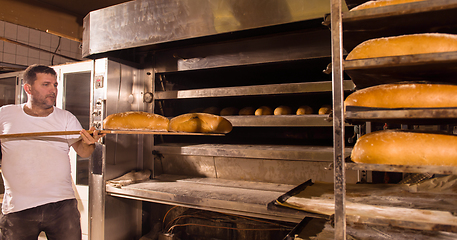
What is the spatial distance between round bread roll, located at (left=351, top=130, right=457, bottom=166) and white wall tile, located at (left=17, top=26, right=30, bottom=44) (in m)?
4.70

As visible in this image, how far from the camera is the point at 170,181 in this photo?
250cm

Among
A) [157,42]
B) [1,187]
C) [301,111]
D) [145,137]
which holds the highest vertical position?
[157,42]

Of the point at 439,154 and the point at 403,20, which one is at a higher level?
the point at 403,20

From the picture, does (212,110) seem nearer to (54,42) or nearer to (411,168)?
(411,168)

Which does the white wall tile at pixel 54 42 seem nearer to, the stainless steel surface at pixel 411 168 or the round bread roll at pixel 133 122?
the round bread roll at pixel 133 122

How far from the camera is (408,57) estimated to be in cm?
98

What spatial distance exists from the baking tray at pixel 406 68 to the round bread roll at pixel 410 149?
27 centimetres

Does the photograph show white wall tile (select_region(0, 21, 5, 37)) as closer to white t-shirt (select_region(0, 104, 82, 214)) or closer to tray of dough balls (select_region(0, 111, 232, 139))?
white t-shirt (select_region(0, 104, 82, 214))

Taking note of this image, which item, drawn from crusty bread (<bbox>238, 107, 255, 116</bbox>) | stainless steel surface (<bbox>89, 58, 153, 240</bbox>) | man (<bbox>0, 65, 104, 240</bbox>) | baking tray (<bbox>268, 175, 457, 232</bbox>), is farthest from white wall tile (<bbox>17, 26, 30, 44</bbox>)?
baking tray (<bbox>268, 175, 457, 232</bbox>)

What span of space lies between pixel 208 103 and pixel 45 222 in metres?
1.82

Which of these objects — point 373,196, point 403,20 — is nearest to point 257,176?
point 373,196

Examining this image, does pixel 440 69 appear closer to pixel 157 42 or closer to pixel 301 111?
pixel 301 111

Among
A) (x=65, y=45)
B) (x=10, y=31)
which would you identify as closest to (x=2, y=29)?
(x=10, y=31)

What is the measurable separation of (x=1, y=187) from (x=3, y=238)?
9.24ft
